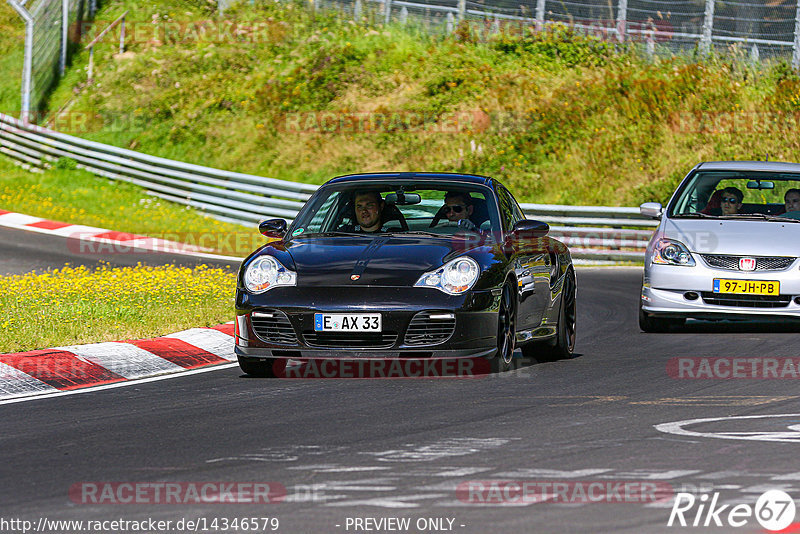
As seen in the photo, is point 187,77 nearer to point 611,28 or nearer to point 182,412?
point 611,28

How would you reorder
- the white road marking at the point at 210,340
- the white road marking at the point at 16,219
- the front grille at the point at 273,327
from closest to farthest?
the front grille at the point at 273,327
the white road marking at the point at 210,340
the white road marking at the point at 16,219

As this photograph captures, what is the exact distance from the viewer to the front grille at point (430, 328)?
29.5 ft

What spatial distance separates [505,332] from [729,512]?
4286 millimetres

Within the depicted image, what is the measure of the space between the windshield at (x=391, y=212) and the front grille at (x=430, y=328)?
3.89ft

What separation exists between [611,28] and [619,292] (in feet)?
52.1

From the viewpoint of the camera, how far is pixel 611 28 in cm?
3141

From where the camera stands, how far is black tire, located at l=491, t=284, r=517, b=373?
9.41 metres

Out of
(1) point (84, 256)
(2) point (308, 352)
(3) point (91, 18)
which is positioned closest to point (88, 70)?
(3) point (91, 18)

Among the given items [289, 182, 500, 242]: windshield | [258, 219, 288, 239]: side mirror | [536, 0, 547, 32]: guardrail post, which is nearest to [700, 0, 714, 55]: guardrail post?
[536, 0, 547, 32]: guardrail post

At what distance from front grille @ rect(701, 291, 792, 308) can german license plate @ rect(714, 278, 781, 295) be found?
0.04 meters

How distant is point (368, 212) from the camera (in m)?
10.3

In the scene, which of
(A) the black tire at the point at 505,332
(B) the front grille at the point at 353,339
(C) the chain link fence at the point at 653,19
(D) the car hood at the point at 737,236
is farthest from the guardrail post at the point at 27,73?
(B) the front grille at the point at 353,339

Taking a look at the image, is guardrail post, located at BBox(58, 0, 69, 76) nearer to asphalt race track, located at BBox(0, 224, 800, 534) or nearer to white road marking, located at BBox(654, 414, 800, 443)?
asphalt race track, located at BBox(0, 224, 800, 534)

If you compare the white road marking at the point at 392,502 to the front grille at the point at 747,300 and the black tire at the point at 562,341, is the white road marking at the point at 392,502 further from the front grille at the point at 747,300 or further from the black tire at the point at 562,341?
the front grille at the point at 747,300
